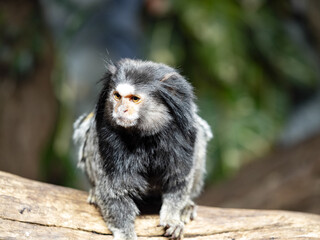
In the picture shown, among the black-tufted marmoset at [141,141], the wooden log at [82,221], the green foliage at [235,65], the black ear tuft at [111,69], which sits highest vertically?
the green foliage at [235,65]

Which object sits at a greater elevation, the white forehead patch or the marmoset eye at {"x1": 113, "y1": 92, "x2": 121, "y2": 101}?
the white forehead patch

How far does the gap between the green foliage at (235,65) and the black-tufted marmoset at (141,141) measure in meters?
3.64

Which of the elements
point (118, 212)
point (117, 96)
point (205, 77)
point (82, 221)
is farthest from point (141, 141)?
point (205, 77)

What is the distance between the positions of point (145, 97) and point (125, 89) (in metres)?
0.16

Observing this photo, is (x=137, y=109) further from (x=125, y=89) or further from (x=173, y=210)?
(x=173, y=210)

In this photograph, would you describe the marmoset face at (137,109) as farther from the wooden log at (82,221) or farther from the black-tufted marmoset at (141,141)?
the wooden log at (82,221)

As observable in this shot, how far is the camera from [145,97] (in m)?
3.07

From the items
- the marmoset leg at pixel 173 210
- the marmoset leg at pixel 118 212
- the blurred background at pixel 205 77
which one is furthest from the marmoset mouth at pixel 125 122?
the blurred background at pixel 205 77

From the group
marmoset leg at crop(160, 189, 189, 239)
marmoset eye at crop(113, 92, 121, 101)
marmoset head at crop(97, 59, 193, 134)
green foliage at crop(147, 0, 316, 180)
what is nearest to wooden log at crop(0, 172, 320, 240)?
marmoset leg at crop(160, 189, 189, 239)

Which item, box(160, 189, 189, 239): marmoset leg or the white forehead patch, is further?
box(160, 189, 189, 239): marmoset leg

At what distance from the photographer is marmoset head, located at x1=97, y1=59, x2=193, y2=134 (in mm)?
3018

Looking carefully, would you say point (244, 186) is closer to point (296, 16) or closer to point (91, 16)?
point (296, 16)

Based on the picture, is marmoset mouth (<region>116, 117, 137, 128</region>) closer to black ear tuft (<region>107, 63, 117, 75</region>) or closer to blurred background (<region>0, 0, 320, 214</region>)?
black ear tuft (<region>107, 63, 117, 75</region>)

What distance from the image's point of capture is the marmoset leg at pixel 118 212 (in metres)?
3.10
